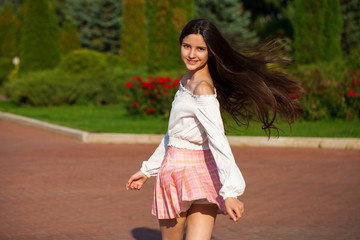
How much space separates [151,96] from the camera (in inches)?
661

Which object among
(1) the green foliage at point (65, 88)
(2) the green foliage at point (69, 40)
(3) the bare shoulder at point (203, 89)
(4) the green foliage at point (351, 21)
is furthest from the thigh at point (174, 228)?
(2) the green foliage at point (69, 40)

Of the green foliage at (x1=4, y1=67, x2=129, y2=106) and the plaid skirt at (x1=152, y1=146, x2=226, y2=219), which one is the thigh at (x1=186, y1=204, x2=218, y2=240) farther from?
the green foliage at (x1=4, y1=67, x2=129, y2=106)

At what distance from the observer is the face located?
135 inches

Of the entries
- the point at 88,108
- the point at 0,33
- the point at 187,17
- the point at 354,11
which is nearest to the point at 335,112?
the point at 187,17

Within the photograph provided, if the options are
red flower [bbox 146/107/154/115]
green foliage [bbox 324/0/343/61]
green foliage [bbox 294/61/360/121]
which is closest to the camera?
green foliage [bbox 294/61/360/121]

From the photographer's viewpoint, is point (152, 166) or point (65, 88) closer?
point (152, 166)

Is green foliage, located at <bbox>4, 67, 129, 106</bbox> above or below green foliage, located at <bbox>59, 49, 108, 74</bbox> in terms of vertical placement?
below

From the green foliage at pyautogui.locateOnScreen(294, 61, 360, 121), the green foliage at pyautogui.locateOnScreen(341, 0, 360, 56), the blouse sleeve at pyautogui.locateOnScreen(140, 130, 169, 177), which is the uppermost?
the green foliage at pyautogui.locateOnScreen(341, 0, 360, 56)

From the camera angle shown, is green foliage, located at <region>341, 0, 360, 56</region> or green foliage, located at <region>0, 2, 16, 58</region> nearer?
green foliage, located at <region>341, 0, 360, 56</region>

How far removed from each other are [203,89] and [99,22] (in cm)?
4724

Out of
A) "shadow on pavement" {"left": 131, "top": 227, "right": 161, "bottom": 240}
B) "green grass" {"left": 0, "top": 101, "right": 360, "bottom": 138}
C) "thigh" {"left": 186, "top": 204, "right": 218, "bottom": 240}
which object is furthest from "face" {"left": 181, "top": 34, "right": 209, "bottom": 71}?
"green grass" {"left": 0, "top": 101, "right": 360, "bottom": 138}

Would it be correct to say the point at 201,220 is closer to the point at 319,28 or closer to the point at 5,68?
the point at 319,28

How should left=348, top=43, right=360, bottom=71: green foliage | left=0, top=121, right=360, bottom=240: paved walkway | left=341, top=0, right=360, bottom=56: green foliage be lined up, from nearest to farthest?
1. left=0, top=121, right=360, bottom=240: paved walkway
2. left=348, top=43, right=360, bottom=71: green foliage
3. left=341, top=0, right=360, bottom=56: green foliage

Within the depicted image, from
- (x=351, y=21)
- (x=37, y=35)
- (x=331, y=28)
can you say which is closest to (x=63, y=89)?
(x=37, y=35)
